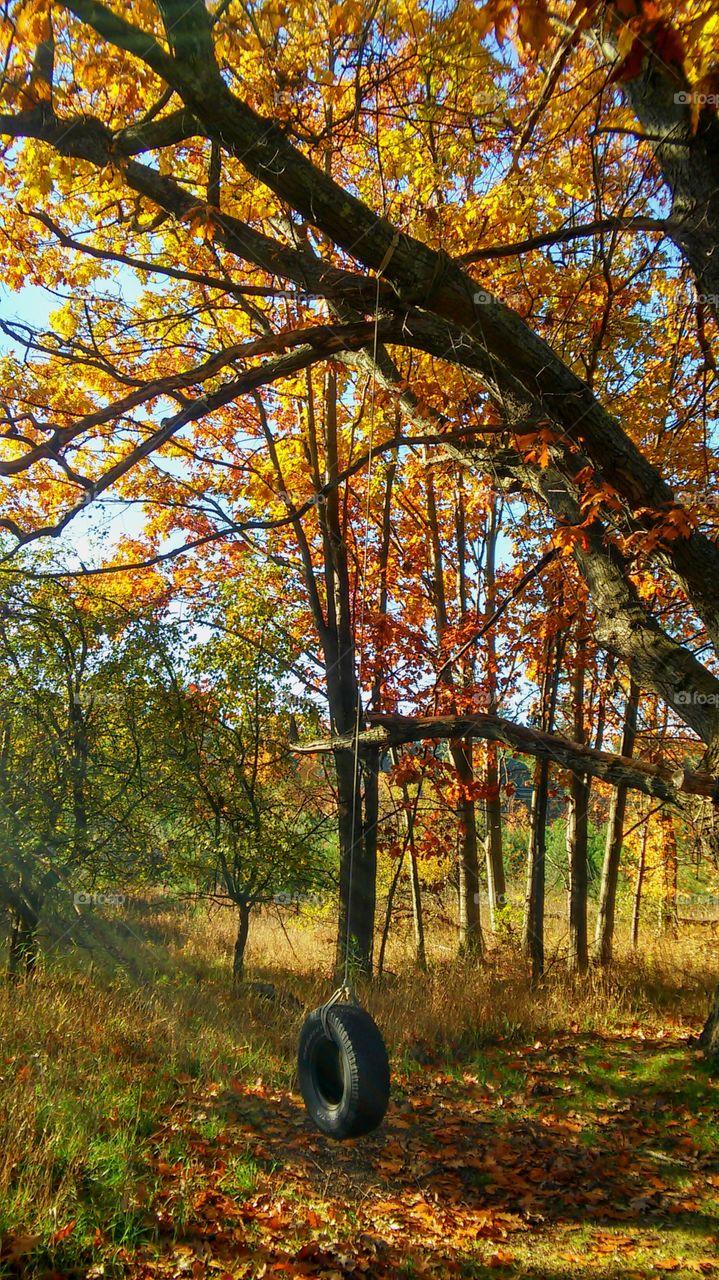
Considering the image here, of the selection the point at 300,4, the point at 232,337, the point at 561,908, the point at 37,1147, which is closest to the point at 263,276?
the point at 232,337

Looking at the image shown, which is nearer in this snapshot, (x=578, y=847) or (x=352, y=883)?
(x=352, y=883)

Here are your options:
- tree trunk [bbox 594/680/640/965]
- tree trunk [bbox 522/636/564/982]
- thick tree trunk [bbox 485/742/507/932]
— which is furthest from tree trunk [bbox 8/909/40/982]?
tree trunk [bbox 594/680/640/965]

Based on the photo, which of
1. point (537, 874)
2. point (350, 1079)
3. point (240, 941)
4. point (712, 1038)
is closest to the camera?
point (350, 1079)

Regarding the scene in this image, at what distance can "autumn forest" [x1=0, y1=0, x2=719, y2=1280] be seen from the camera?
463 centimetres

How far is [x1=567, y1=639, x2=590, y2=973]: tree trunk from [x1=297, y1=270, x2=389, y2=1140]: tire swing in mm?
7340

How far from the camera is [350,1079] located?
427 centimetres

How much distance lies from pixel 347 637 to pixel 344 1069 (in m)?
7.09

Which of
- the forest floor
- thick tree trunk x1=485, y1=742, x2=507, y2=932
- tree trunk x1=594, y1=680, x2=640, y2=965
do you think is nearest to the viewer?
the forest floor

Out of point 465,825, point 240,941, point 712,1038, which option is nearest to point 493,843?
point 465,825

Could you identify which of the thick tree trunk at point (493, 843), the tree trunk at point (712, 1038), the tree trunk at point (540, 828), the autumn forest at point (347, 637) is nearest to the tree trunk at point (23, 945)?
the autumn forest at point (347, 637)

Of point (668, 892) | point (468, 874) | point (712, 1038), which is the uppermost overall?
point (468, 874)

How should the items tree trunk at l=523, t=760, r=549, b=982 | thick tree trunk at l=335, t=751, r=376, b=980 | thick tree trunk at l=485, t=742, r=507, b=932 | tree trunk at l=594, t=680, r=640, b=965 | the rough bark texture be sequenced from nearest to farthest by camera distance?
the rough bark texture
thick tree trunk at l=335, t=751, r=376, b=980
tree trunk at l=523, t=760, r=549, b=982
tree trunk at l=594, t=680, r=640, b=965
thick tree trunk at l=485, t=742, r=507, b=932

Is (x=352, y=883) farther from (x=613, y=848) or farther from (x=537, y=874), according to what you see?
(x=613, y=848)

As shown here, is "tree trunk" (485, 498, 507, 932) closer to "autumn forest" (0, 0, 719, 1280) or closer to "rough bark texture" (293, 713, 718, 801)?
"autumn forest" (0, 0, 719, 1280)
